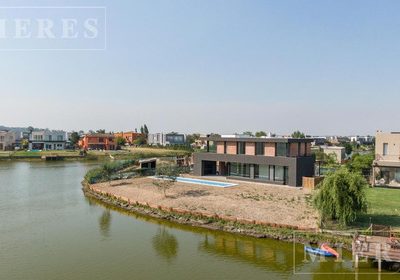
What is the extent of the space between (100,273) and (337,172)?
14389 mm

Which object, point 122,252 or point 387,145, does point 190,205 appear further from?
point 387,145

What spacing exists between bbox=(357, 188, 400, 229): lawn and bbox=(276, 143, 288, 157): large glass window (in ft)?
27.4

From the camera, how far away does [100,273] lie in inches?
637

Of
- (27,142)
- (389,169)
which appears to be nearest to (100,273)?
(389,169)

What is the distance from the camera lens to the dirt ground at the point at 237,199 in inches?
923

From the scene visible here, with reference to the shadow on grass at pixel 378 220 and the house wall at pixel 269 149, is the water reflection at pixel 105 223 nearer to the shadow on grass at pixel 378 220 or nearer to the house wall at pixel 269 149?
the shadow on grass at pixel 378 220

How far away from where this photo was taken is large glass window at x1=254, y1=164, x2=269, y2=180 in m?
36.7

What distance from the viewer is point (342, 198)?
20.1m

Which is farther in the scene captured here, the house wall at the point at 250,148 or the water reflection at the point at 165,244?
the house wall at the point at 250,148

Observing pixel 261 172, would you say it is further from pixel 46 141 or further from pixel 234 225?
pixel 46 141

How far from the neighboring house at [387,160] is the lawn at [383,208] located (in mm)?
3139

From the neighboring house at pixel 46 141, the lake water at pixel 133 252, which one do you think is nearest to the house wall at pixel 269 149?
the lake water at pixel 133 252

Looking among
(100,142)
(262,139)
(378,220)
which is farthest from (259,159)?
(100,142)

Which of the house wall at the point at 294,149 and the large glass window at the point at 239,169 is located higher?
the house wall at the point at 294,149
